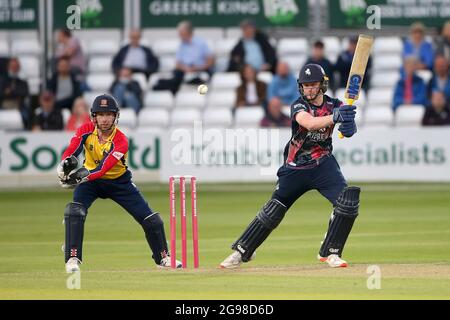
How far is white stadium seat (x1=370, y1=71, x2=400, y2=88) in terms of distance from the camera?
80.5 ft

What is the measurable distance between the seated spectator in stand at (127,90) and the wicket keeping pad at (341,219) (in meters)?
12.0

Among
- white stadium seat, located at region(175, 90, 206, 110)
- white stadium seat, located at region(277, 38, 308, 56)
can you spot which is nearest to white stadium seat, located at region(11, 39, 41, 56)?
white stadium seat, located at region(175, 90, 206, 110)

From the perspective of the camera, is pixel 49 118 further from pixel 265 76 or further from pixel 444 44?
pixel 444 44

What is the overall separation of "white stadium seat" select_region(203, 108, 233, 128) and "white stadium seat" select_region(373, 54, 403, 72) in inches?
121

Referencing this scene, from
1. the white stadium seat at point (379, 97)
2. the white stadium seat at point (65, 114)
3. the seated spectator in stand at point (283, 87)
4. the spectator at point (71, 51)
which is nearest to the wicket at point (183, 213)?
the seated spectator in stand at point (283, 87)

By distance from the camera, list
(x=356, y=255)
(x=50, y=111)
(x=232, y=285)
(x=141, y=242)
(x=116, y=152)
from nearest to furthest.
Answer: (x=232, y=285)
(x=116, y=152)
(x=356, y=255)
(x=141, y=242)
(x=50, y=111)

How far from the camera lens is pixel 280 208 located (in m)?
12.1

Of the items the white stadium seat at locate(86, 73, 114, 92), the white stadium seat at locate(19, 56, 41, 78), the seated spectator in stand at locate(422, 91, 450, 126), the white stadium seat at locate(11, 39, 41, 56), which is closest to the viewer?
the seated spectator in stand at locate(422, 91, 450, 126)

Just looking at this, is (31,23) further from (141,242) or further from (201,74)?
(141,242)

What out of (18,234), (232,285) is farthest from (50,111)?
(232,285)

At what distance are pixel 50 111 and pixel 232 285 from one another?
12.8 m

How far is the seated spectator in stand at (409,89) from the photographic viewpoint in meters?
23.2

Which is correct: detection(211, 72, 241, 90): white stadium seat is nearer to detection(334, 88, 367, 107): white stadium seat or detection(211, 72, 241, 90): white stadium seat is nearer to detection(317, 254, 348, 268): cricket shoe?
detection(334, 88, 367, 107): white stadium seat

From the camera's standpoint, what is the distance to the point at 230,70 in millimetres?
24406
